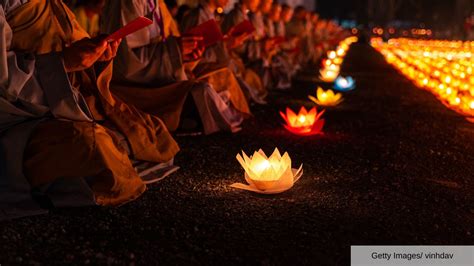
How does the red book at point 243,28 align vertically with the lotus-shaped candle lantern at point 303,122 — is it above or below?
above

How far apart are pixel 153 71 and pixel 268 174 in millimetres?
1778

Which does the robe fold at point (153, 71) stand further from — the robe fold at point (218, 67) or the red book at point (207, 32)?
the robe fold at point (218, 67)

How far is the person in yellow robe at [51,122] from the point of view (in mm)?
2971

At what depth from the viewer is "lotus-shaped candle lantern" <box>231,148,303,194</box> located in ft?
11.0

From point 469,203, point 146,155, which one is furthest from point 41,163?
point 469,203

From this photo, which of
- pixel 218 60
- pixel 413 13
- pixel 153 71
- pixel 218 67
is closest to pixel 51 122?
pixel 153 71

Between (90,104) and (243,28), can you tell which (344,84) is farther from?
(90,104)

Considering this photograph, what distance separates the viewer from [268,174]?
3359mm

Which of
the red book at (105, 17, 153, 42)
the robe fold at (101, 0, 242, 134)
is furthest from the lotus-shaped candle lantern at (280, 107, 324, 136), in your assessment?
the red book at (105, 17, 153, 42)

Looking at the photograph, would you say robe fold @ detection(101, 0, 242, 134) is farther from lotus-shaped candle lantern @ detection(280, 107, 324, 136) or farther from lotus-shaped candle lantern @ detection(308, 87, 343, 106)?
lotus-shaped candle lantern @ detection(308, 87, 343, 106)

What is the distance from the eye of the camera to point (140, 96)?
473 cm

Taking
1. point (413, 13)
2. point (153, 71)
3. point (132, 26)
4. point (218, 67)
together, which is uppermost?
point (132, 26)

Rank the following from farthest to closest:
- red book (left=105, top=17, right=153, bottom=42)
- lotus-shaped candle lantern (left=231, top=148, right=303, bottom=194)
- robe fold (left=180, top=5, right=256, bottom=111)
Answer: robe fold (left=180, top=5, right=256, bottom=111) < lotus-shaped candle lantern (left=231, top=148, right=303, bottom=194) < red book (left=105, top=17, right=153, bottom=42)

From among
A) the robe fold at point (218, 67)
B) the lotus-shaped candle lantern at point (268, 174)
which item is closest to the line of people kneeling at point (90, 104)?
the robe fold at point (218, 67)
